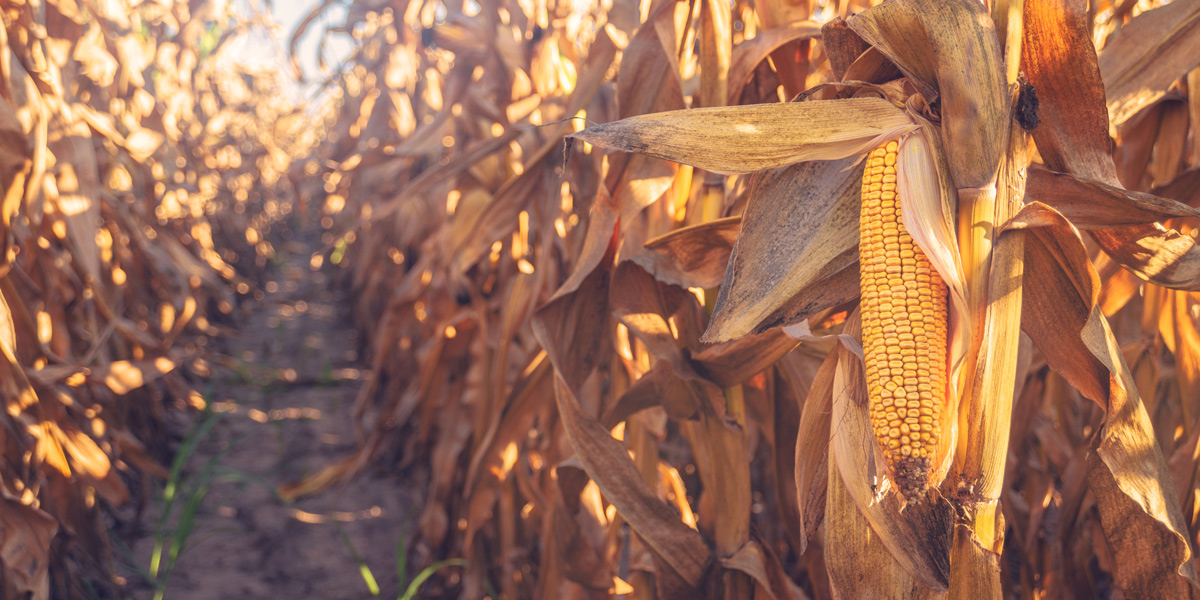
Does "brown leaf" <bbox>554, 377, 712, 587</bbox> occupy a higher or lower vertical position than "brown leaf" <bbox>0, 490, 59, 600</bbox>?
higher

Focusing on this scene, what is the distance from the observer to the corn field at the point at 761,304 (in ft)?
2.61

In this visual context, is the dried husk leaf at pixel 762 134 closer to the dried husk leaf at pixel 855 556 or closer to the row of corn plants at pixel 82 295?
the dried husk leaf at pixel 855 556

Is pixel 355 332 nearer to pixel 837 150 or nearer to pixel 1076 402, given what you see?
pixel 1076 402

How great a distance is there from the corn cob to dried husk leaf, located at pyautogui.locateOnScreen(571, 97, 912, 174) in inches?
2.7

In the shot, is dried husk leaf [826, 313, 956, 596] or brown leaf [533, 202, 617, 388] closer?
dried husk leaf [826, 313, 956, 596]

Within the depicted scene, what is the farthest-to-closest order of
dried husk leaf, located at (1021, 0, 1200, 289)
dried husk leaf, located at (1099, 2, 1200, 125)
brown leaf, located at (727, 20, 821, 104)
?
brown leaf, located at (727, 20, 821, 104), dried husk leaf, located at (1099, 2, 1200, 125), dried husk leaf, located at (1021, 0, 1200, 289)

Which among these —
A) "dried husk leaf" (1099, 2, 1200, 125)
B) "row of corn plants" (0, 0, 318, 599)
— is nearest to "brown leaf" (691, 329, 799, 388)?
"dried husk leaf" (1099, 2, 1200, 125)

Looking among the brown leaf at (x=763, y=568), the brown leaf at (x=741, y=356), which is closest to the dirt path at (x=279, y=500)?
the brown leaf at (x=763, y=568)

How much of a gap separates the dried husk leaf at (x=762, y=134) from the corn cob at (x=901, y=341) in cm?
7

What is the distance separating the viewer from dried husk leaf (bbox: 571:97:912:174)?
82cm

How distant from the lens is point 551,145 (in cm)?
167

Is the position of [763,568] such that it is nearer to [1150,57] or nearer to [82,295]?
[1150,57]

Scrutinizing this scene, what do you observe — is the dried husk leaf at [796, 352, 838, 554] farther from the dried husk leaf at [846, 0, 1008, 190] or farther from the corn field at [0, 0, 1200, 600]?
the dried husk leaf at [846, 0, 1008, 190]

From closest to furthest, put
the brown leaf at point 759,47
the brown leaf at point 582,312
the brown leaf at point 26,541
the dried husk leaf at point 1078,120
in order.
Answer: the dried husk leaf at point 1078,120 → the brown leaf at point 759,47 → the brown leaf at point 582,312 → the brown leaf at point 26,541
